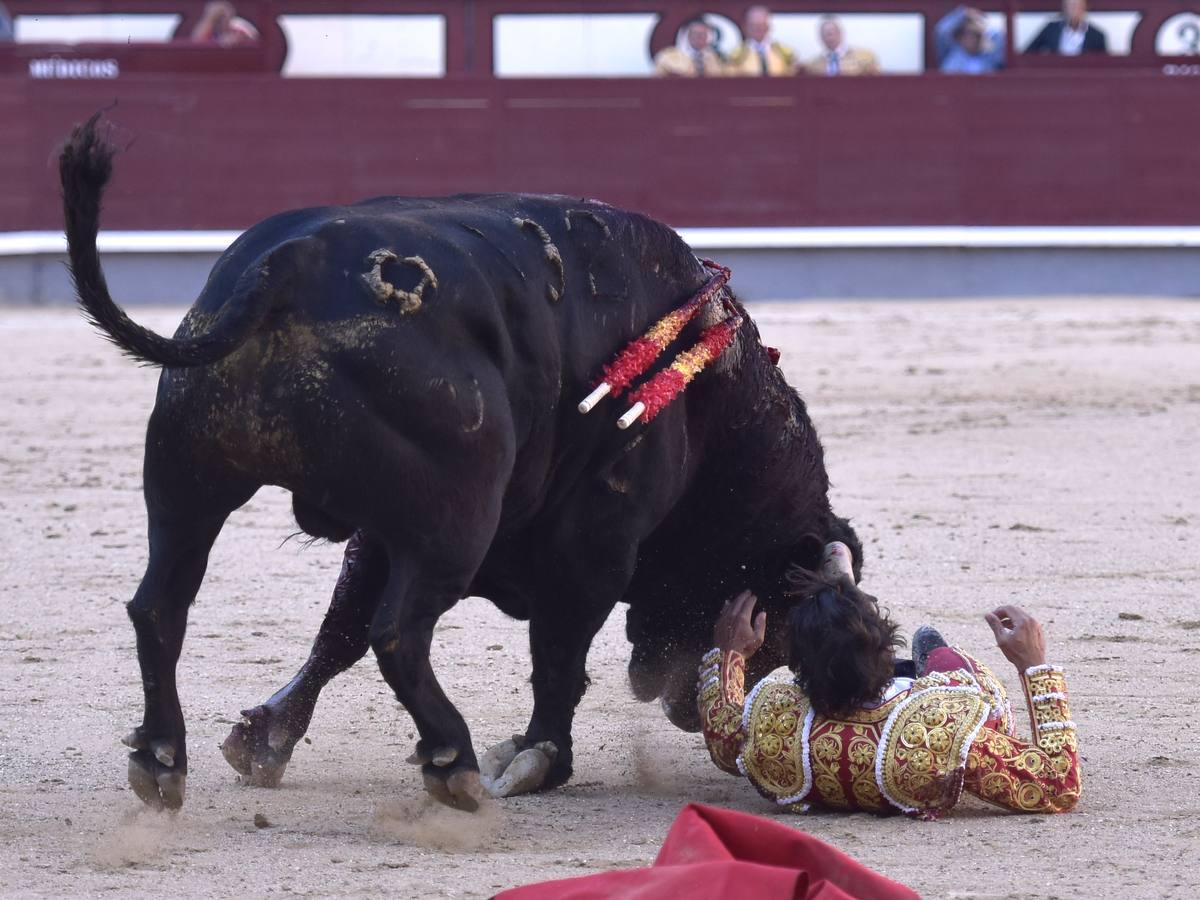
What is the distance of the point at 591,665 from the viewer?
13.6 feet

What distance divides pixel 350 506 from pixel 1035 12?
1038 centimetres

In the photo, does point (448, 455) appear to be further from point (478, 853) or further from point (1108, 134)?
point (1108, 134)

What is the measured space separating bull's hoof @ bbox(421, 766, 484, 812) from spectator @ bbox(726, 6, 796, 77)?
9.40 m

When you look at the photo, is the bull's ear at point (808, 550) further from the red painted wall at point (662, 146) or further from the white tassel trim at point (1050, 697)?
the red painted wall at point (662, 146)

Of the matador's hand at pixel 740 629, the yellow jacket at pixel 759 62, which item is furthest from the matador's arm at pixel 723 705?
the yellow jacket at pixel 759 62

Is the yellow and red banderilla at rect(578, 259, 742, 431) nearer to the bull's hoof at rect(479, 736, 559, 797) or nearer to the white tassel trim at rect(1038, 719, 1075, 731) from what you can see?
the bull's hoof at rect(479, 736, 559, 797)

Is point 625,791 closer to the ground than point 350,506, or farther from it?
closer to the ground

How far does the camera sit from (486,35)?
11.9m

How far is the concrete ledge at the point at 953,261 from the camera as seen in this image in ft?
39.2

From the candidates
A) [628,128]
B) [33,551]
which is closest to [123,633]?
[33,551]

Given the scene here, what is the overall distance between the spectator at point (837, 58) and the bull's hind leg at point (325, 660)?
903 centimetres

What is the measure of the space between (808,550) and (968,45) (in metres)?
9.07

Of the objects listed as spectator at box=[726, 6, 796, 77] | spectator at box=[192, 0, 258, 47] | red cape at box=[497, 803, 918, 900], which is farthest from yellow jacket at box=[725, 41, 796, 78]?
red cape at box=[497, 803, 918, 900]

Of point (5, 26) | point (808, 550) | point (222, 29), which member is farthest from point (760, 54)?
point (808, 550)
